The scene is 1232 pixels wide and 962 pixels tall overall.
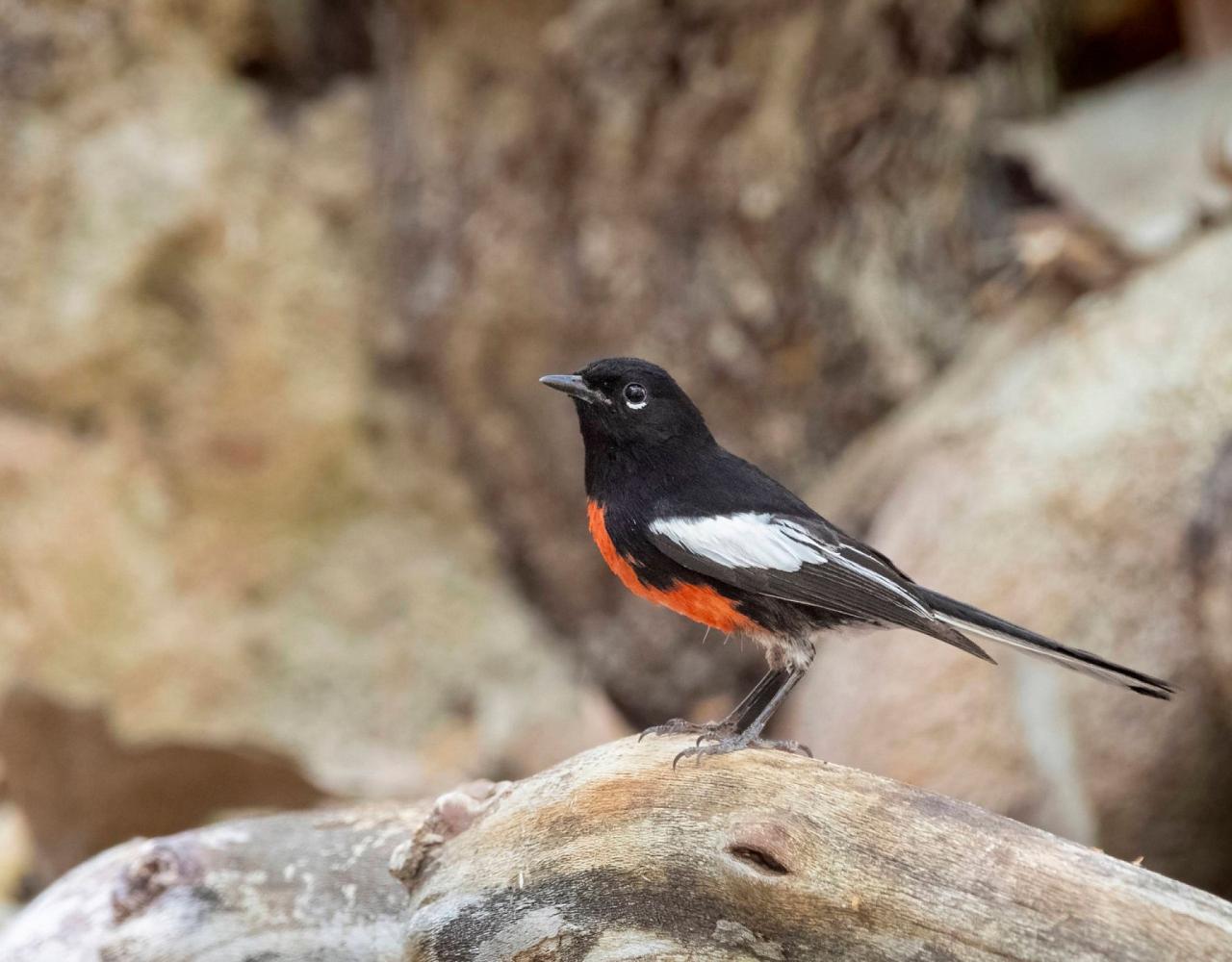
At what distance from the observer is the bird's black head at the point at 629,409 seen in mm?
3453

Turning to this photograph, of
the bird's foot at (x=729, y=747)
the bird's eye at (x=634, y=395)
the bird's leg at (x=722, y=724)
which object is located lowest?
the bird's foot at (x=729, y=747)

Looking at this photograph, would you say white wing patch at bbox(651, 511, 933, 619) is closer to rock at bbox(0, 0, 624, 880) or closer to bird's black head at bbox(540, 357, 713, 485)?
bird's black head at bbox(540, 357, 713, 485)

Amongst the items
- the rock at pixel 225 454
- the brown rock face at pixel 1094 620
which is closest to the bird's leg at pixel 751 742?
the brown rock face at pixel 1094 620

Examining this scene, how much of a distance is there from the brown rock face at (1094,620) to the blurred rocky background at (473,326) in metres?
0.05

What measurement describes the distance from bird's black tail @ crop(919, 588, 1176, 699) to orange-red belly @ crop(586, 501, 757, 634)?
0.48m

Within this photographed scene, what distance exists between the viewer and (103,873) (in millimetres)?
3498

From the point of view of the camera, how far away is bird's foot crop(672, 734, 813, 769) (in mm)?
2924

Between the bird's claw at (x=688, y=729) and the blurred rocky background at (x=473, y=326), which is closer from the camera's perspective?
the bird's claw at (x=688, y=729)

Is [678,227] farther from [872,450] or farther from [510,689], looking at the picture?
[510,689]

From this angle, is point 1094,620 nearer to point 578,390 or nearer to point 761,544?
point 761,544

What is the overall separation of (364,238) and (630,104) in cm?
146

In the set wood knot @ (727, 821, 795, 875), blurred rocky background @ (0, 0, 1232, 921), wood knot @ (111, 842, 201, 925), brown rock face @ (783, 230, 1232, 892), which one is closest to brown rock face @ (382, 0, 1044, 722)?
blurred rocky background @ (0, 0, 1232, 921)

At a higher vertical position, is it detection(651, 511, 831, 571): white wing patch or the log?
detection(651, 511, 831, 571): white wing patch

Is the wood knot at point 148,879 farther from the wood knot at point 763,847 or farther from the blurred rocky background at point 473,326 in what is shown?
the blurred rocky background at point 473,326
